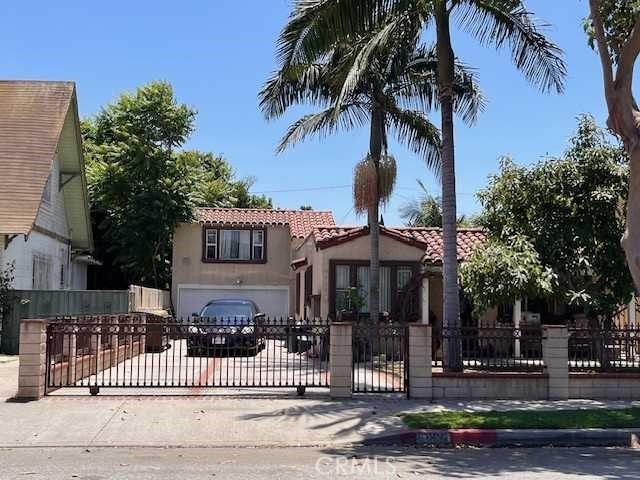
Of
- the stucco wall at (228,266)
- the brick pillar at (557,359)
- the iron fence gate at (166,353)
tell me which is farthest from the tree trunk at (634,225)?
the stucco wall at (228,266)

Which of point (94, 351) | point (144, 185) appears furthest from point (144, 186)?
point (94, 351)

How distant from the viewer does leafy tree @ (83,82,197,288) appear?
1240 inches

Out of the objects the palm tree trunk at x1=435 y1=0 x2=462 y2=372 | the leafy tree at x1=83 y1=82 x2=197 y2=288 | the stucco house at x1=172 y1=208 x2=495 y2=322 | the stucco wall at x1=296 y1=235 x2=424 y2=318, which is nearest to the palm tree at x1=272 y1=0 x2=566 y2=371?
the palm tree trunk at x1=435 y1=0 x2=462 y2=372

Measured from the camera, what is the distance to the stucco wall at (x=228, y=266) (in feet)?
106

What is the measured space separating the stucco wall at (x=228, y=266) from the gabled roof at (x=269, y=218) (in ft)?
1.45

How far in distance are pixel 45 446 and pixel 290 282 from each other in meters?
23.9

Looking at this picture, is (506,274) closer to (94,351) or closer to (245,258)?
(94,351)

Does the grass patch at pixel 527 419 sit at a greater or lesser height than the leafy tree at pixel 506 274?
lesser

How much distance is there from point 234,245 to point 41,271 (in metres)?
11.0

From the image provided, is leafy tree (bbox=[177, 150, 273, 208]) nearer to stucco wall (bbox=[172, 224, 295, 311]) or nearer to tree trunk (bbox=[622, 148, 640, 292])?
stucco wall (bbox=[172, 224, 295, 311])

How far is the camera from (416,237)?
72.8 ft

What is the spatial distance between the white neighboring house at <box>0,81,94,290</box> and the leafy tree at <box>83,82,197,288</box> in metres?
3.81

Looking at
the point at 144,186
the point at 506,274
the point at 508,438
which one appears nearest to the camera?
the point at 508,438

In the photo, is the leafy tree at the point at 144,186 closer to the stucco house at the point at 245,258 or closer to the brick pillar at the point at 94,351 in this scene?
the stucco house at the point at 245,258
